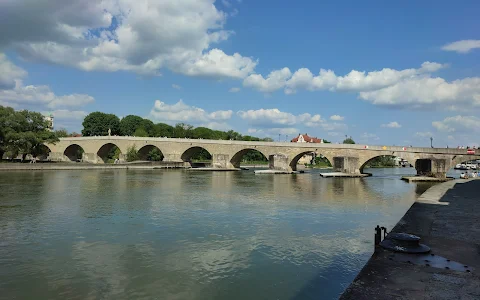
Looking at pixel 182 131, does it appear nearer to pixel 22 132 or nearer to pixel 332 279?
pixel 22 132

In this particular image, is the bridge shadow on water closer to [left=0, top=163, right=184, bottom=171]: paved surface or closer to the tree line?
[left=0, top=163, right=184, bottom=171]: paved surface

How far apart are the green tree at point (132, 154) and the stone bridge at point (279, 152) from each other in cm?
68

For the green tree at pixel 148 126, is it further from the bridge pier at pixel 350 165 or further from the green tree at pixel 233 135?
the bridge pier at pixel 350 165

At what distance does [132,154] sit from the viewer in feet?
164

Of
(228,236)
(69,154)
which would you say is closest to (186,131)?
(69,154)

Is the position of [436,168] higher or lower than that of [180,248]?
higher

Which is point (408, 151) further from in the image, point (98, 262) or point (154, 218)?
point (98, 262)

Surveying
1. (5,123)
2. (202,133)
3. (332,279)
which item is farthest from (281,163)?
(202,133)

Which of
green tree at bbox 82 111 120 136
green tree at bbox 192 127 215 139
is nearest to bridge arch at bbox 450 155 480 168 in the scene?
green tree at bbox 192 127 215 139

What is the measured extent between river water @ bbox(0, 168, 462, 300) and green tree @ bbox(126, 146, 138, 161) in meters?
33.7

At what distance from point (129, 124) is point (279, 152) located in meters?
38.6

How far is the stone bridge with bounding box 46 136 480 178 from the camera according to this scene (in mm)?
34844

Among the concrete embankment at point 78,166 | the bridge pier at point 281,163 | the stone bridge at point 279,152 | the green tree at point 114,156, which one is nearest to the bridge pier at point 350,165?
the stone bridge at point 279,152

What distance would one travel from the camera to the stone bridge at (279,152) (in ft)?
114
